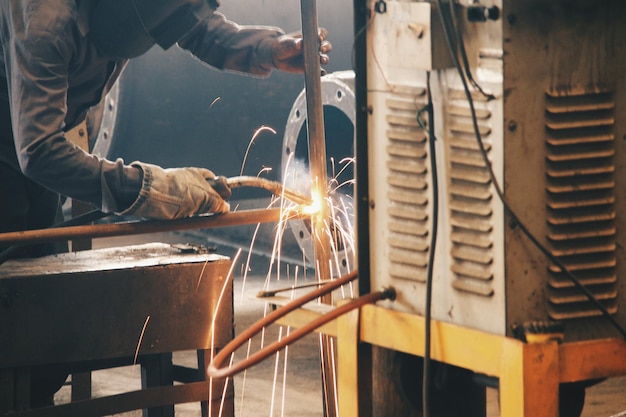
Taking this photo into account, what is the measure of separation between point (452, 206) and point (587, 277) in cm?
27

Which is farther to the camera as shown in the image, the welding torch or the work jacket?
the welding torch

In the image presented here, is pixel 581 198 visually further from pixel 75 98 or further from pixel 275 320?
pixel 75 98

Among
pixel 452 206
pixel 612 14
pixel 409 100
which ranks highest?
pixel 612 14

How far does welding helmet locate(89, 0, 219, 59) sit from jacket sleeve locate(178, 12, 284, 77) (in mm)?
423

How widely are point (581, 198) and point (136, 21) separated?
70.6 inches

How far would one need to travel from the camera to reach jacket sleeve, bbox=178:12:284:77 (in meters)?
3.81

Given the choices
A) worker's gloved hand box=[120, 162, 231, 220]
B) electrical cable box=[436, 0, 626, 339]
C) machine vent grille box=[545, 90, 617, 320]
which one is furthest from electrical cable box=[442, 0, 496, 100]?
worker's gloved hand box=[120, 162, 231, 220]

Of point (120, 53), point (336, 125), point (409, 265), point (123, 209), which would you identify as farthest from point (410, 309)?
point (336, 125)

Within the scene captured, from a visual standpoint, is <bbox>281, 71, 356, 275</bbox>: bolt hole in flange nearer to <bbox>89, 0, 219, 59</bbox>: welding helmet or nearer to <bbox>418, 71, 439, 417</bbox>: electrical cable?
<bbox>89, 0, 219, 59</bbox>: welding helmet

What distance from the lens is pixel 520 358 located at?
5.92ft

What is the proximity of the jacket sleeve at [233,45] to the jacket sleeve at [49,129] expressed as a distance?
2.67 ft

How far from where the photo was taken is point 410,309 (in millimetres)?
2084

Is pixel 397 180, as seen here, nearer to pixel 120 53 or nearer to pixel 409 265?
pixel 409 265

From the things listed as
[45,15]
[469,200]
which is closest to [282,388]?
[45,15]
